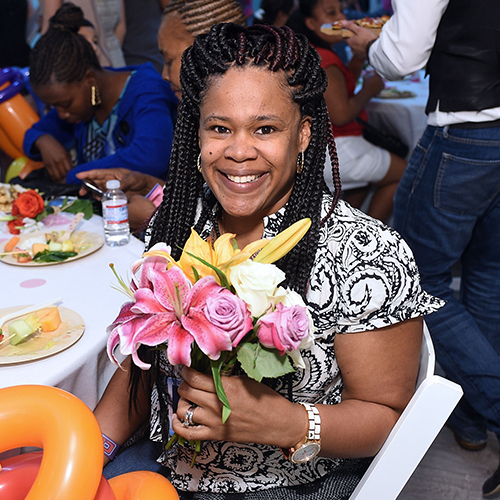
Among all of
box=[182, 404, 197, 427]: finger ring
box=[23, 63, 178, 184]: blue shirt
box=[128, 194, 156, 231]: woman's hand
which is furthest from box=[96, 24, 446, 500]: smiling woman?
box=[23, 63, 178, 184]: blue shirt

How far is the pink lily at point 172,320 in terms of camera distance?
3.01 feet

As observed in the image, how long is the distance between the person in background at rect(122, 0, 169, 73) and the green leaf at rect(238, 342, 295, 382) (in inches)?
172

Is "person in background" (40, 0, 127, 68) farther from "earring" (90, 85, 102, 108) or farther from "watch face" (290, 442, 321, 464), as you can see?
"watch face" (290, 442, 321, 464)

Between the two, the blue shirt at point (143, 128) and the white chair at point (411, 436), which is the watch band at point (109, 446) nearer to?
the white chair at point (411, 436)

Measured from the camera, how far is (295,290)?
1321 millimetres

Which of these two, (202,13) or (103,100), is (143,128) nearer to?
(103,100)

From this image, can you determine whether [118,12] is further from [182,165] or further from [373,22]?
[182,165]

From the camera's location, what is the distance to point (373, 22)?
3697 mm

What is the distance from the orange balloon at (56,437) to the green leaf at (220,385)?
0.69 ft

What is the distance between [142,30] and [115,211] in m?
3.25

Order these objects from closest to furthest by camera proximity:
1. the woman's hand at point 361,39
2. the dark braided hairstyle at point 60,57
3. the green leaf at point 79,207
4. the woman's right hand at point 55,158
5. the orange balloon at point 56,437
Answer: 1. the orange balloon at point 56,437
2. the green leaf at point 79,207
3. the woman's hand at point 361,39
4. the dark braided hairstyle at point 60,57
5. the woman's right hand at point 55,158

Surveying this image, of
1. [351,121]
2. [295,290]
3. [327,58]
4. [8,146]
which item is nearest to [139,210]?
[295,290]

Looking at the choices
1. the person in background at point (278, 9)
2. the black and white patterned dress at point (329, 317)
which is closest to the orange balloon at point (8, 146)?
the person in background at point (278, 9)

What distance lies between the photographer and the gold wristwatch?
1.18 m
